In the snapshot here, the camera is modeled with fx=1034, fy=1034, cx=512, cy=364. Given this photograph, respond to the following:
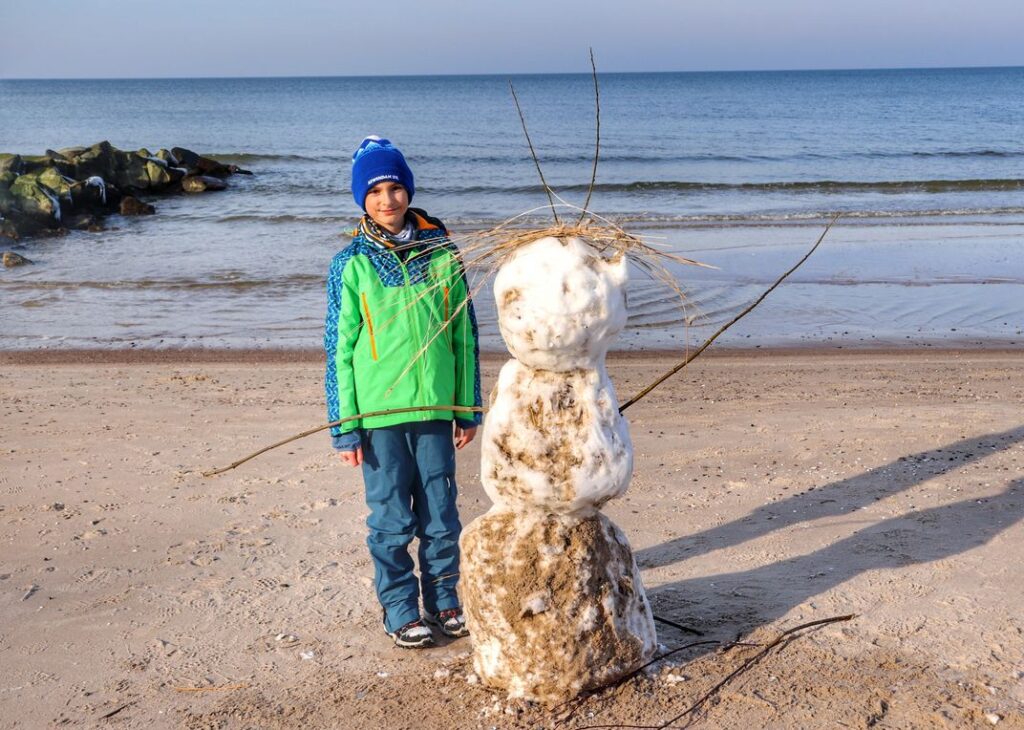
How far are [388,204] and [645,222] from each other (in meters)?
17.3

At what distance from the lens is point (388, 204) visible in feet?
13.1

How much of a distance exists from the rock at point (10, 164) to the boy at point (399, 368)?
24.2 meters

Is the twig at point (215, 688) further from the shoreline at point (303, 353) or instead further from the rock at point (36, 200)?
the rock at point (36, 200)

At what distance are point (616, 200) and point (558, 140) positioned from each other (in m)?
17.9

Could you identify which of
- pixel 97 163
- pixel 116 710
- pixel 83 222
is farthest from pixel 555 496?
pixel 97 163

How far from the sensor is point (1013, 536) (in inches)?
199

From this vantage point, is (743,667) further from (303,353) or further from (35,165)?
(35,165)

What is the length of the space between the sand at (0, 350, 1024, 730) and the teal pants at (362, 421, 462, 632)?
0.77 ft

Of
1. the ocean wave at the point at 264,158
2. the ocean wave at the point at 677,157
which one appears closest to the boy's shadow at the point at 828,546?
the ocean wave at the point at 677,157

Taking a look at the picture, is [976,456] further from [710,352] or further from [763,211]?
[763,211]

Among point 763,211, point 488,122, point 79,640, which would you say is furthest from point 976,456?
point 488,122

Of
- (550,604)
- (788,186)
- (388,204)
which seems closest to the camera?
(550,604)

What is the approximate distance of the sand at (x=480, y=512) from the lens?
3.69m

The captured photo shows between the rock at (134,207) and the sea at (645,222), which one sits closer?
the sea at (645,222)
